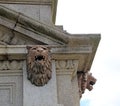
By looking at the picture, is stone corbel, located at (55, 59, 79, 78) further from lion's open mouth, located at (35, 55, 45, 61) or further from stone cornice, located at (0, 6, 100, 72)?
lion's open mouth, located at (35, 55, 45, 61)

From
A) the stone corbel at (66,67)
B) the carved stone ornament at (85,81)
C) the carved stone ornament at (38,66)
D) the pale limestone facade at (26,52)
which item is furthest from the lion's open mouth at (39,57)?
the carved stone ornament at (85,81)

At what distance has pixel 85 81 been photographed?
9.08 meters

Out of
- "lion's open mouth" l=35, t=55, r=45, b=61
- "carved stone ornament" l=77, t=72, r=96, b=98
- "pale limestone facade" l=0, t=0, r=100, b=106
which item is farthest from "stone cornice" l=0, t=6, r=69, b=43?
"carved stone ornament" l=77, t=72, r=96, b=98

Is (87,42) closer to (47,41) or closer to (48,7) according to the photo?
(47,41)

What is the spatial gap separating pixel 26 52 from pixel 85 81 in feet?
5.59

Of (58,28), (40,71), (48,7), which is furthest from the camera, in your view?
(48,7)

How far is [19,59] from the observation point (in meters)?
8.18

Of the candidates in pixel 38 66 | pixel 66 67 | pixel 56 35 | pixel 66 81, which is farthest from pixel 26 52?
pixel 66 81

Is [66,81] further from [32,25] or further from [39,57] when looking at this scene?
[32,25]

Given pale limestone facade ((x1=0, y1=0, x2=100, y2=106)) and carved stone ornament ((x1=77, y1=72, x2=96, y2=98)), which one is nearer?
pale limestone facade ((x1=0, y1=0, x2=100, y2=106))

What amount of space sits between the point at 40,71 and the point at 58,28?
1.20 m

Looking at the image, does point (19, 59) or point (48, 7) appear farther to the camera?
point (48, 7)

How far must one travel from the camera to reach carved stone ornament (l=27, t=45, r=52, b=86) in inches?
309

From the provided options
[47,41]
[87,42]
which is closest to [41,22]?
[47,41]
